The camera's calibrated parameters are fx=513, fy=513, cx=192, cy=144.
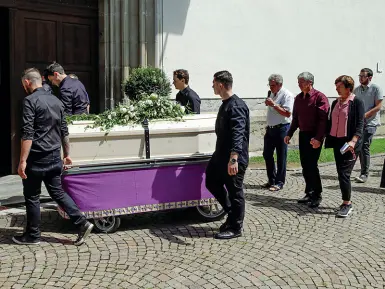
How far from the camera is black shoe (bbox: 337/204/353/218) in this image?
6172 mm

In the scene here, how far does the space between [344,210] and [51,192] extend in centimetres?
345

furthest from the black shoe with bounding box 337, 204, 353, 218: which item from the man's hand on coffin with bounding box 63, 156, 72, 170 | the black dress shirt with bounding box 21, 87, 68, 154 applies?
the black dress shirt with bounding box 21, 87, 68, 154

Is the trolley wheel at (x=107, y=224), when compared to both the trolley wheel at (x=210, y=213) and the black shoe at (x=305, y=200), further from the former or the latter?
the black shoe at (x=305, y=200)

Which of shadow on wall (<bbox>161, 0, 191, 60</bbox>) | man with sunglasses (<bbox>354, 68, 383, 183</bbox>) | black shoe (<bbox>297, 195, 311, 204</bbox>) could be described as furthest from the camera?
shadow on wall (<bbox>161, 0, 191, 60</bbox>)

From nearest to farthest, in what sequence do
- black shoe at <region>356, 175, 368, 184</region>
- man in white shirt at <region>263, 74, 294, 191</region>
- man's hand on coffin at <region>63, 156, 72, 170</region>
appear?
1. man's hand on coffin at <region>63, 156, 72, 170</region>
2. man in white shirt at <region>263, 74, 294, 191</region>
3. black shoe at <region>356, 175, 368, 184</region>

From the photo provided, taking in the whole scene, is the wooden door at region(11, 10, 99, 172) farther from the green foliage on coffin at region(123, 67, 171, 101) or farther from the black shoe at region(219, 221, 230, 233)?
the black shoe at region(219, 221, 230, 233)

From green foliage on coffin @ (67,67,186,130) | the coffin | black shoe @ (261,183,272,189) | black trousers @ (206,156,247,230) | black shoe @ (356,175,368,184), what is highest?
green foliage on coffin @ (67,67,186,130)

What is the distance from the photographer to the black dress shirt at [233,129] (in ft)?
16.7

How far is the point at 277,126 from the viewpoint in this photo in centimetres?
764

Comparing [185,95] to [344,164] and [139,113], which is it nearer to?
[139,113]

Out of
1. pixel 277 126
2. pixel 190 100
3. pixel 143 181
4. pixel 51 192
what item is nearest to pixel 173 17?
pixel 277 126

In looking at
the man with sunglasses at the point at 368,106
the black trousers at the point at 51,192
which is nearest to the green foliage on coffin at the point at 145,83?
the man with sunglasses at the point at 368,106

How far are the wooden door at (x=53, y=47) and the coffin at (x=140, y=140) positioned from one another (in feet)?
13.0

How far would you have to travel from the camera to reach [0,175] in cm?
896
